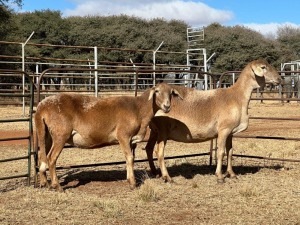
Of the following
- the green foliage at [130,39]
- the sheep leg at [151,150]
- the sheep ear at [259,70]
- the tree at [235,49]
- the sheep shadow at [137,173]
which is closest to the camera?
the sheep shadow at [137,173]

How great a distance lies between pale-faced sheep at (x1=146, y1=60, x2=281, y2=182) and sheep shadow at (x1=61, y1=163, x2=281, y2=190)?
0.66 metres

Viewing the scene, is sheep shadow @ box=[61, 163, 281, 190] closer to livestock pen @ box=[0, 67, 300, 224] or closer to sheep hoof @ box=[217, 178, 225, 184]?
livestock pen @ box=[0, 67, 300, 224]

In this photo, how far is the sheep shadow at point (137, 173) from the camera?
9.04 meters

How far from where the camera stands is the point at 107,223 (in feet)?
20.5

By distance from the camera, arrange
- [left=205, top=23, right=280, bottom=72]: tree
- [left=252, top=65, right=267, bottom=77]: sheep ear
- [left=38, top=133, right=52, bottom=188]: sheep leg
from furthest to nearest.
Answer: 1. [left=205, top=23, right=280, bottom=72]: tree
2. [left=252, top=65, right=267, bottom=77]: sheep ear
3. [left=38, top=133, right=52, bottom=188]: sheep leg

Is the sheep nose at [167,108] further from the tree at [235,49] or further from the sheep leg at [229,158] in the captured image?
the tree at [235,49]

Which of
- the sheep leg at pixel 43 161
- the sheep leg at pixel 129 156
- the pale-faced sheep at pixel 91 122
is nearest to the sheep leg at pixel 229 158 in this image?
the pale-faced sheep at pixel 91 122

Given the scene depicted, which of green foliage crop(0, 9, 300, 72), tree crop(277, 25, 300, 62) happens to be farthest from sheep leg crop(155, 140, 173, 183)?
tree crop(277, 25, 300, 62)

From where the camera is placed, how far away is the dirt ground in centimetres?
652

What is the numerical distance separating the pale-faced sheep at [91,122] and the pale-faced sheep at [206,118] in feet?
1.97

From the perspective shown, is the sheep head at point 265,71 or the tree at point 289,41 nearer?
the sheep head at point 265,71

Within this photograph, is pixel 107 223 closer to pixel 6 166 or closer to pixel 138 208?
pixel 138 208

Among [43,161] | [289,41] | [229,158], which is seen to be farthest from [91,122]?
[289,41]

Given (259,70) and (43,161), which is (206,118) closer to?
(259,70)
